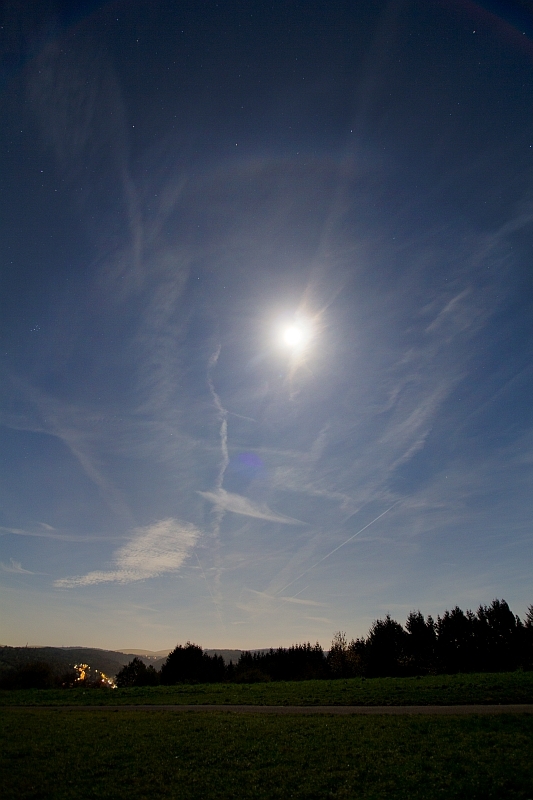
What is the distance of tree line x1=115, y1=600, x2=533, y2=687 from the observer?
90.0 metres

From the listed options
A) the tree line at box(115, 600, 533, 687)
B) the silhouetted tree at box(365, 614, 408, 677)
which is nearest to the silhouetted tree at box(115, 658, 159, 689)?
the tree line at box(115, 600, 533, 687)

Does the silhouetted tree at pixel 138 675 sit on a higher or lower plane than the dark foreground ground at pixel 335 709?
lower

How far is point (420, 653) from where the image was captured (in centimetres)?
9625

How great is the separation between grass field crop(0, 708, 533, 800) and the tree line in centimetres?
7884

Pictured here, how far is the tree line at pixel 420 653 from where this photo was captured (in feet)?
295

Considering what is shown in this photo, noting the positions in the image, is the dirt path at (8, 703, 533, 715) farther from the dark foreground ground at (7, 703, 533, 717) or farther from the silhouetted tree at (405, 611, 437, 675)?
the silhouetted tree at (405, 611, 437, 675)

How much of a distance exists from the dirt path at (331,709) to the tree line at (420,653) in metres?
66.5

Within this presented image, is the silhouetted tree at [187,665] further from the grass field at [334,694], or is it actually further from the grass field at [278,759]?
the grass field at [278,759]

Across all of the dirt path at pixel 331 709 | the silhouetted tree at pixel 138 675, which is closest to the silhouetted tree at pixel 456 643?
the silhouetted tree at pixel 138 675

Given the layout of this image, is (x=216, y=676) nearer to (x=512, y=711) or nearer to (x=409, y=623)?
(x=409, y=623)

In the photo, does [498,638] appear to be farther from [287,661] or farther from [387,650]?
[287,661]

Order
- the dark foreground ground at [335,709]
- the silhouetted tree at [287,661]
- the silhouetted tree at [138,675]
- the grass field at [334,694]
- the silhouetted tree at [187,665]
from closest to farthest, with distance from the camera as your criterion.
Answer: the dark foreground ground at [335,709] < the grass field at [334,694] < the silhouetted tree at [138,675] < the silhouetted tree at [187,665] < the silhouetted tree at [287,661]

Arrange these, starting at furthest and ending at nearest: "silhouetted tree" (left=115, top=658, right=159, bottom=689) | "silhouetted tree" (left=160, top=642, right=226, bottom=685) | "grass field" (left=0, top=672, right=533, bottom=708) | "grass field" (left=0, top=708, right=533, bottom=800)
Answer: "silhouetted tree" (left=160, top=642, right=226, bottom=685) → "silhouetted tree" (left=115, top=658, right=159, bottom=689) → "grass field" (left=0, top=672, right=533, bottom=708) → "grass field" (left=0, top=708, right=533, bottom=800)

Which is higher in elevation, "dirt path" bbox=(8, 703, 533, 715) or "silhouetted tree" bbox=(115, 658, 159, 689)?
"dirt path" bbox=(8, 703, 533, 715)
